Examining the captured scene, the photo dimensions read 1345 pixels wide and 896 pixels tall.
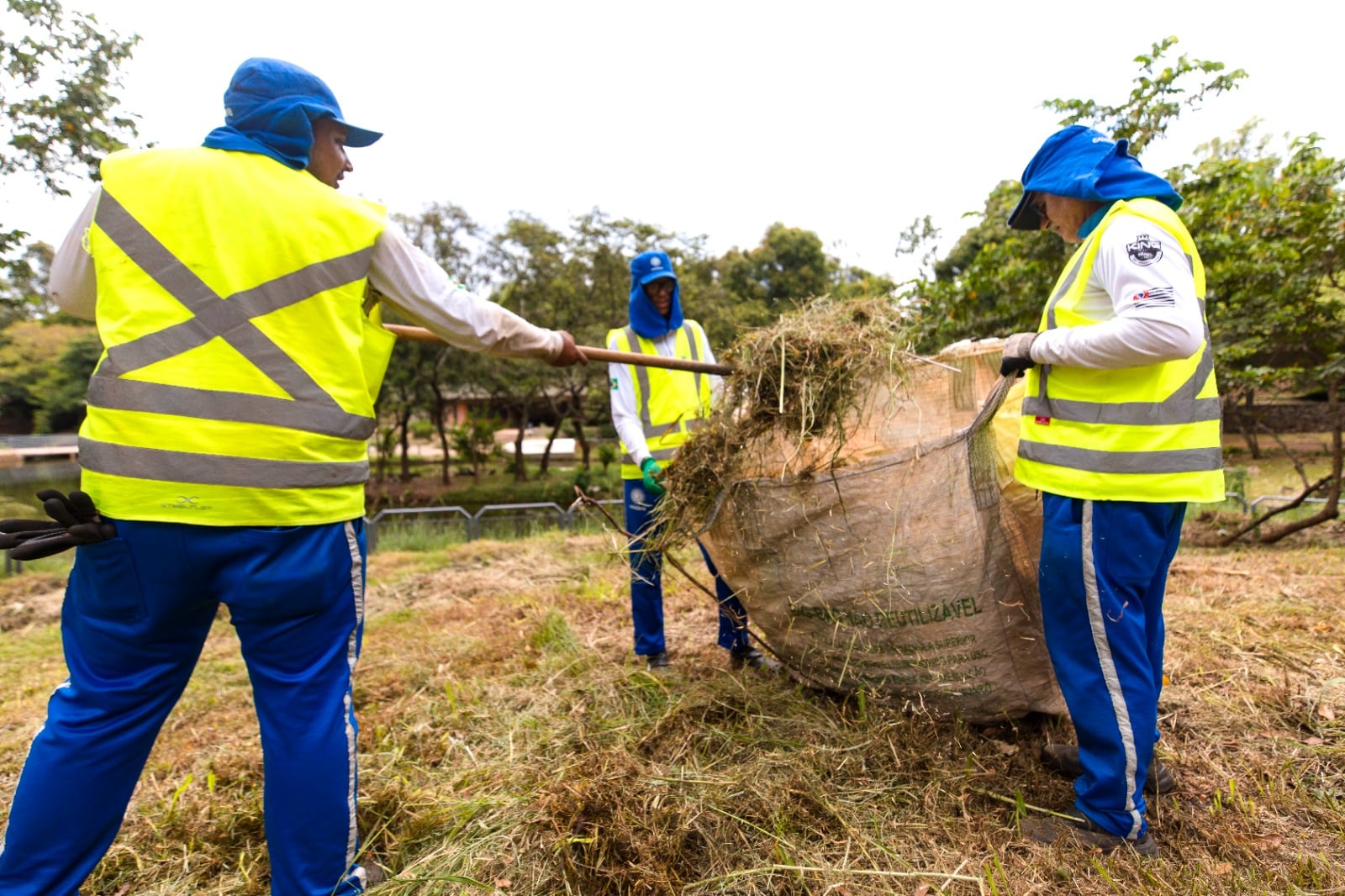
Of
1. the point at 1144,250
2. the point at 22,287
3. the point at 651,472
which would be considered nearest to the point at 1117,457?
the point at 1144,250

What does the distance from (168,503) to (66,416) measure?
34.1 metres

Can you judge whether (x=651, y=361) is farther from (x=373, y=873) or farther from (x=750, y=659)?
(x=373, y=873)

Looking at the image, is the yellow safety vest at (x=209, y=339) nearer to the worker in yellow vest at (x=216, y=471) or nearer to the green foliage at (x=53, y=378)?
the worker in yellow vest at (x=216, y=471)

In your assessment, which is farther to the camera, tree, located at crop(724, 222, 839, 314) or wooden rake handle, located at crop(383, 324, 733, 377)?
tree, located at crop(724, 222, 839, 314)

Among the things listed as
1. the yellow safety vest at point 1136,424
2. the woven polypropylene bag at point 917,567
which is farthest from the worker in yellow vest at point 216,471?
the yellow safety vest at point 1136,424

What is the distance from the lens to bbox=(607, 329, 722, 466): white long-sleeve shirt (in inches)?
129

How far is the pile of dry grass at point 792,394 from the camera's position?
2.39 metres

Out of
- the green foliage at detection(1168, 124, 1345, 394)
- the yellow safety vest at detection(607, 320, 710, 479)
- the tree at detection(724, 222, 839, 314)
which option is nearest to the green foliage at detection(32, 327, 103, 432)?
the tree at detection(724, 222, 839, 314)

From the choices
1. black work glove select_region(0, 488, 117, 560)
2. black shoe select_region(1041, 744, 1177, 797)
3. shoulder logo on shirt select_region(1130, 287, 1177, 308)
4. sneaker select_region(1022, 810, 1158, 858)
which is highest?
shoulder logo on shirt select_region(1130, 287, 1177, 308)

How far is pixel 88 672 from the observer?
1661mm

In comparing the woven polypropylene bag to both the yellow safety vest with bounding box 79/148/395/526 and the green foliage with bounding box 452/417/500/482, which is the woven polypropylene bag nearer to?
the yellow safety vest with bounding box 79/148/395/526

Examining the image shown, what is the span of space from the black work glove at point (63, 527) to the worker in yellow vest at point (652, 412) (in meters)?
1.97

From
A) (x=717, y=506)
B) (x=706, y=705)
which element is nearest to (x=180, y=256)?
(x=717, y=506)

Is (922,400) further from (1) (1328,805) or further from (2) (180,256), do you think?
(2) (180,256)
